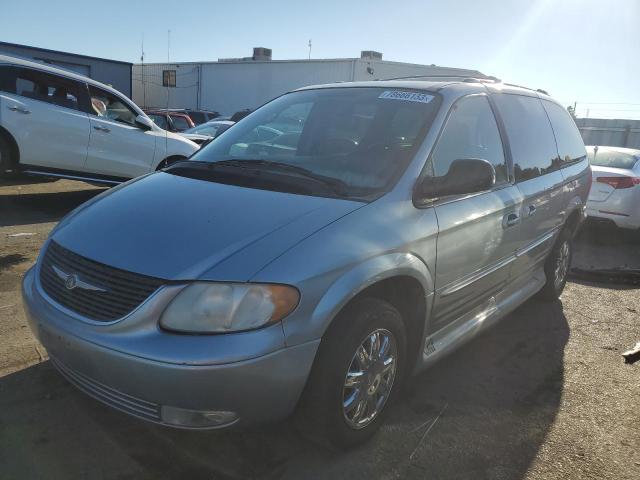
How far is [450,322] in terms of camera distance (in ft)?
10.2

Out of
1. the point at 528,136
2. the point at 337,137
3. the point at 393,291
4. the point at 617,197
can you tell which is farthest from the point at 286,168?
the point at 617,197

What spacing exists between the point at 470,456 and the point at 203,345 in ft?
4.92

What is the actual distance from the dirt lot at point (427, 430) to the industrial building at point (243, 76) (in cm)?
1798

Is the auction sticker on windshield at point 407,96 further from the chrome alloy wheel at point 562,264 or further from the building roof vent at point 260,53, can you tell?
the building roof vent at point 260,53

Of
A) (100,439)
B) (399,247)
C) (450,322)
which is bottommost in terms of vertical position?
(100,439)

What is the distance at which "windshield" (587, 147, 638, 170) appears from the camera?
8078mm

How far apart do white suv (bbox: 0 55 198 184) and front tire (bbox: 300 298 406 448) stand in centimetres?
618

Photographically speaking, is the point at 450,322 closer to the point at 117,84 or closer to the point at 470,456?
the point at 470,456

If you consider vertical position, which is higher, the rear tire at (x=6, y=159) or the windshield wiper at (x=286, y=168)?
the windshield wiper at (x=286, y=168)

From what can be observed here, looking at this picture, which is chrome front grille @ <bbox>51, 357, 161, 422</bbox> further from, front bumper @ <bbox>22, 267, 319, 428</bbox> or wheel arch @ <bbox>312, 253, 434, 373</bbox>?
wheel arch @ <bbox>312, 253, 434, 373</bbox>

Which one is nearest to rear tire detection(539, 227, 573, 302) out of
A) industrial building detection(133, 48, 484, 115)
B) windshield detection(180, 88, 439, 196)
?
windshield detection(180, 88, 439, 196)

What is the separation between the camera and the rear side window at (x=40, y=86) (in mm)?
6871

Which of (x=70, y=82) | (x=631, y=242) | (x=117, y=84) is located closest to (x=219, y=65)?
(x=117, y=84)

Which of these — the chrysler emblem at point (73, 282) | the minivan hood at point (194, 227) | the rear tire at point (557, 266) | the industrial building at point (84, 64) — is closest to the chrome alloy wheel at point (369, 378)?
the minivan hood at point (194, 227)
